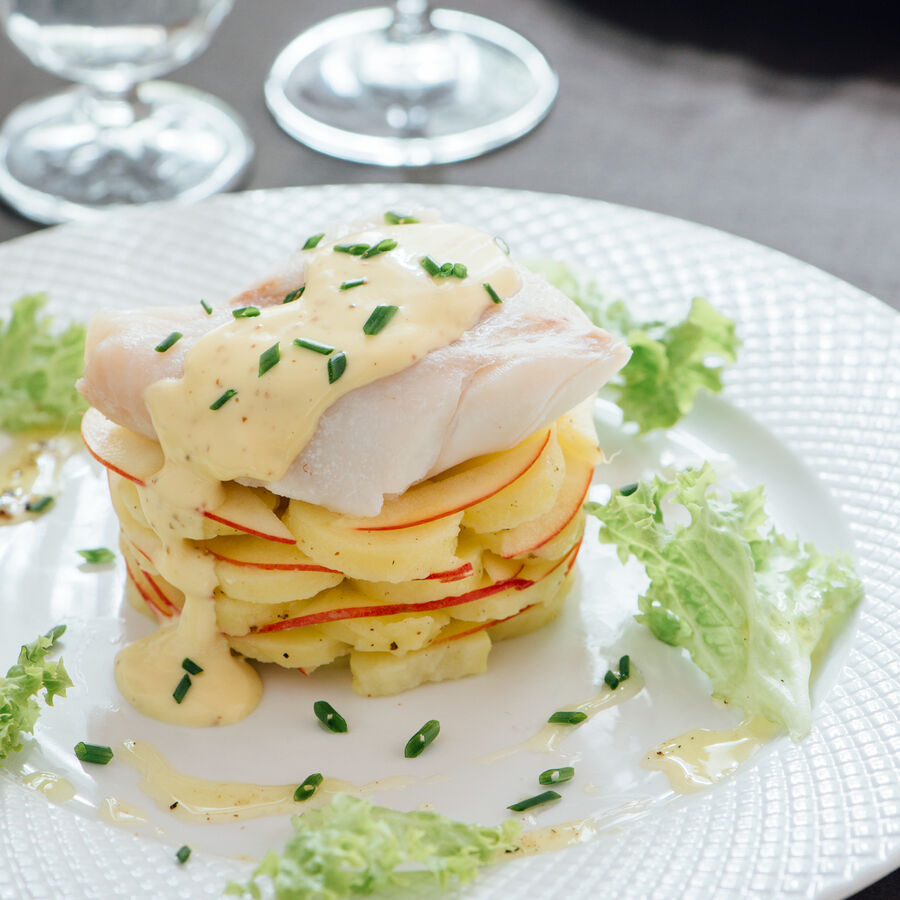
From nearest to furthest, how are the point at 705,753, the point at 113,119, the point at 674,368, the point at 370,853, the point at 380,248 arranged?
the point at 370,853
the point at 705,753
the point at 380,248
the point at 674,368
the point at 113,119

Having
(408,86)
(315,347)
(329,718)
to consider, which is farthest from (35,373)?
(408,86)

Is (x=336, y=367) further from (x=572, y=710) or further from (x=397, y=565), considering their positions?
(x=572, y=710)

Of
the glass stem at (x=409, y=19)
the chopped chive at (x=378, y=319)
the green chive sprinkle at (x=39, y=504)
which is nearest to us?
the chopped chive at (x=378, y=319)

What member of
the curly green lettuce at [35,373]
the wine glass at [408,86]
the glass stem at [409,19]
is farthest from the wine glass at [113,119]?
the curly green lettuce at [35,373]

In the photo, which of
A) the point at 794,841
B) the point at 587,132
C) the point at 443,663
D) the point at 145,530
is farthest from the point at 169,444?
the point at 587,132

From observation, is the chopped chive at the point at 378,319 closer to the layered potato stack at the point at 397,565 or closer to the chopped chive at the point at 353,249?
the chopped chive at the point at 353,249

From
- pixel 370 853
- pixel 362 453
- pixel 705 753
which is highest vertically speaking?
pixel 362 453

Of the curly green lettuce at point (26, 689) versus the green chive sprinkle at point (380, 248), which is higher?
the green chive sprinkle at point (380, 248)
